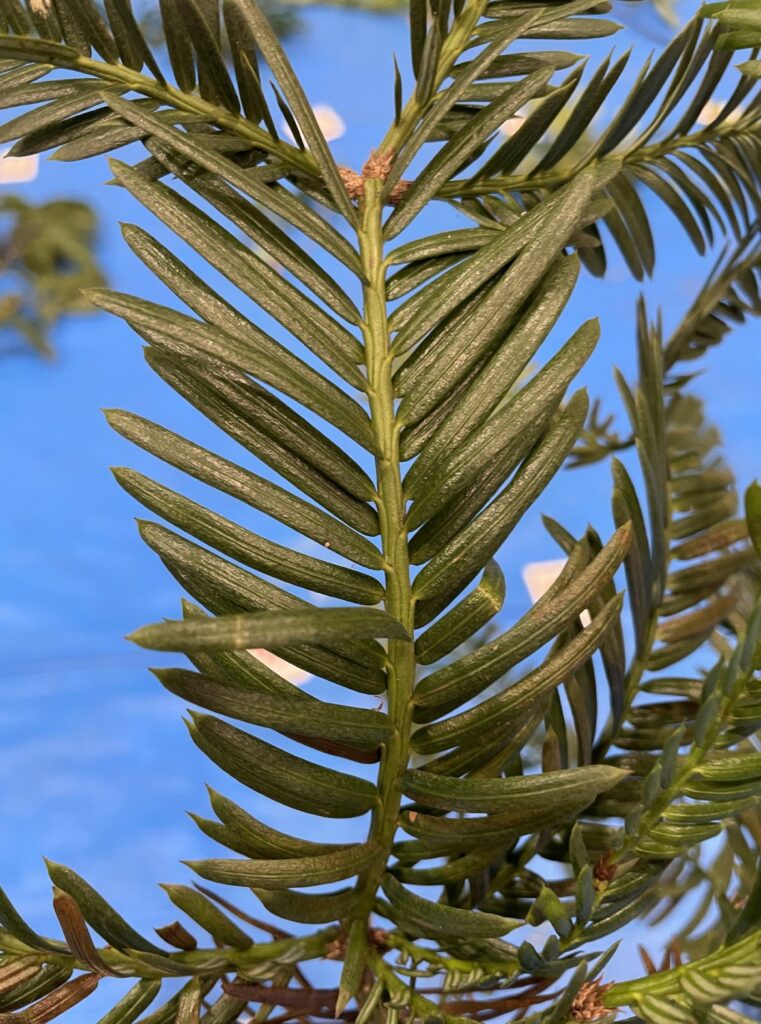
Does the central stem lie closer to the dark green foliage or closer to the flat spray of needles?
the flat spray of needles

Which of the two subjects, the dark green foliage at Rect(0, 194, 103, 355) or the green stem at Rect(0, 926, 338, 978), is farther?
the dark green foliage at Rect(0, 194, 103, 355)

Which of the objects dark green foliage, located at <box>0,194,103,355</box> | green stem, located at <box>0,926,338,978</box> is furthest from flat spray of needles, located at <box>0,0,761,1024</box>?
dark green foliage, located at <box>0,194,103,355</box>

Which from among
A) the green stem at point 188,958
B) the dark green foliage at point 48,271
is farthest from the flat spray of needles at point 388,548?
the dark green foliage at point 48,271

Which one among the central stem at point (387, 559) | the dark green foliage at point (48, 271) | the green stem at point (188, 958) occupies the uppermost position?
the dark green foliage at point (48, 271)

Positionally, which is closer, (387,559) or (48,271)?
(387,559)

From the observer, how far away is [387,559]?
1.09 feet

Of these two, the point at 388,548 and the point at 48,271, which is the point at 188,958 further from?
the point at 48,271

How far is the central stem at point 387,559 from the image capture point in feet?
1.09

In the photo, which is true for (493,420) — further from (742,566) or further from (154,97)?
(742,566)

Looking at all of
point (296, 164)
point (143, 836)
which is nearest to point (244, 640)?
point (296, 164)

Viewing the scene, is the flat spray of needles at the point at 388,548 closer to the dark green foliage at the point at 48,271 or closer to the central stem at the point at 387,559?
the central stem at the point at 387,559

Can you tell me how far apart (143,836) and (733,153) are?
56 cm

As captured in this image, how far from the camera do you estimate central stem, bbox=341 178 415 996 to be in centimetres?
33

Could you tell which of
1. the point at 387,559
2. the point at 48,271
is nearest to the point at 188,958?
the point at 387,559
